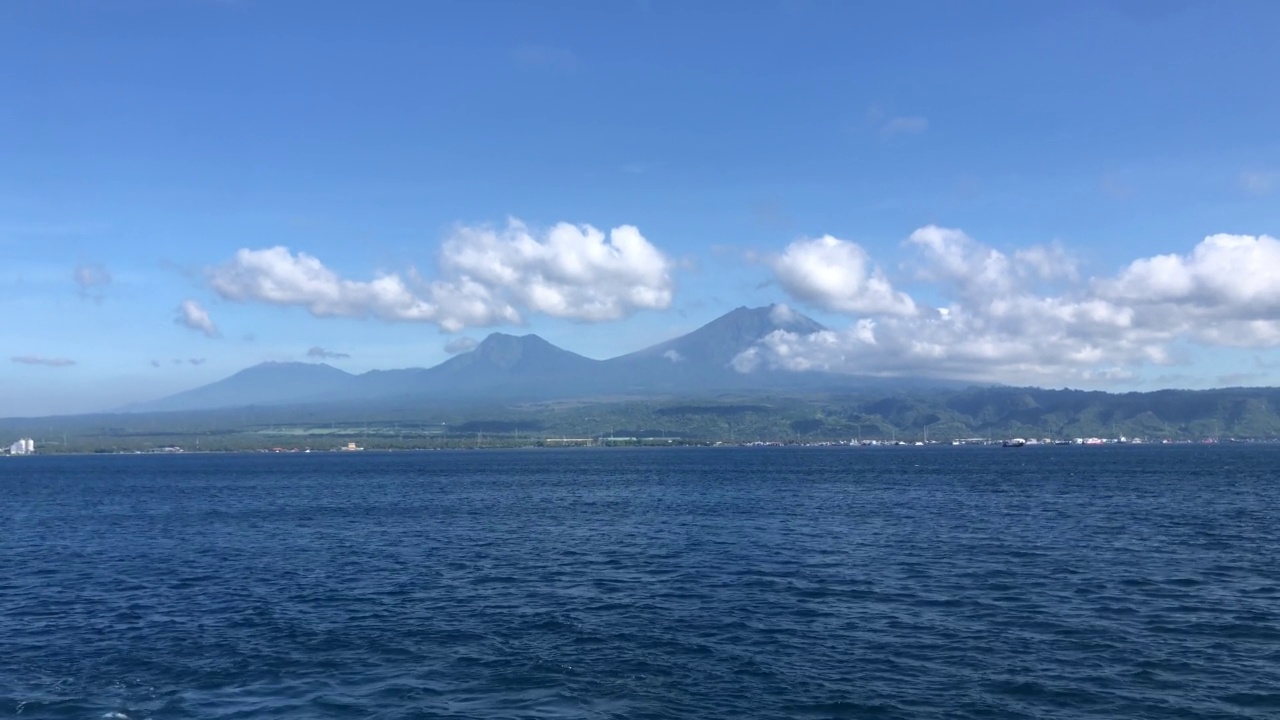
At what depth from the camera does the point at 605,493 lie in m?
85.8

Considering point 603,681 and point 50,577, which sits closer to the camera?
point 603,681

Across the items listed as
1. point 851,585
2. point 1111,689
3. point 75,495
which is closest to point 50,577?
point 851,585

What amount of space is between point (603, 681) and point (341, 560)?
75.3 ft

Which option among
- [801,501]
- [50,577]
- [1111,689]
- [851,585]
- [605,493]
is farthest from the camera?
[605,493]

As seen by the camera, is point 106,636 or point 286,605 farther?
point 286,605

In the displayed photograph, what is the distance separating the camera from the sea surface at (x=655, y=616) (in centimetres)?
2155

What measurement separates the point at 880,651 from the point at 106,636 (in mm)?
20058

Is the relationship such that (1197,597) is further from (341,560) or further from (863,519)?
(341,560)

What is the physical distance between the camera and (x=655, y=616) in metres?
29.5

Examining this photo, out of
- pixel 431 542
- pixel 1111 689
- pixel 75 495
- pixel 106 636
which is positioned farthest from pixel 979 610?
pixel 75 495

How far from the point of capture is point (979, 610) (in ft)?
97.1

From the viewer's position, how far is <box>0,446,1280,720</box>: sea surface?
21.5m

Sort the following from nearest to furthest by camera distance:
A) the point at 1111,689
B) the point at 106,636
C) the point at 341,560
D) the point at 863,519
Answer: the point at 1111,689
the point at 106,636
the point at 341,560
the point at 863,519

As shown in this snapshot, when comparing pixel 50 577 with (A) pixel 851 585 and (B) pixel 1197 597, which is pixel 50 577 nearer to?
(A) pixel 851 585
